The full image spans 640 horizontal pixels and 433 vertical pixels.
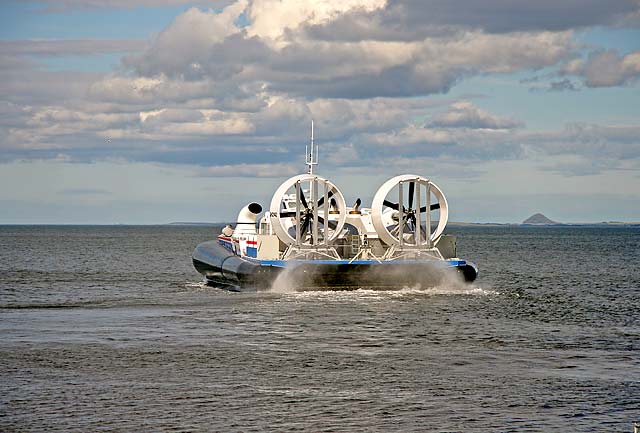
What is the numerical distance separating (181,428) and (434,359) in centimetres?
932

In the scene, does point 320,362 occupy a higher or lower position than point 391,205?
lower

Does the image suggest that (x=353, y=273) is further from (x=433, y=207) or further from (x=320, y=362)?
(x=320, y=362)

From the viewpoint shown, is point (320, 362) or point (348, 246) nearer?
point (320, 362)

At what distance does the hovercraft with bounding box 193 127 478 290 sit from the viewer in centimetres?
3991

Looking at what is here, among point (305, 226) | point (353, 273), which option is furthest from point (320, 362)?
point (305, 226)

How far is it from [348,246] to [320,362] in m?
19.4

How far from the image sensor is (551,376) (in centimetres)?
2228

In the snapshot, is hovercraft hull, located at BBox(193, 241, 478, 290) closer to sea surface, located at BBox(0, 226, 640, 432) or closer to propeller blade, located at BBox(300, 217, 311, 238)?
sea surface, located at BBox(0, 226, 640, 432)

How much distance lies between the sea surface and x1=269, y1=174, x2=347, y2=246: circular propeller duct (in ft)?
8.98

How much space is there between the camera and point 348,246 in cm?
4369

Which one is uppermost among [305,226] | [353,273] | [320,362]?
[305,226]

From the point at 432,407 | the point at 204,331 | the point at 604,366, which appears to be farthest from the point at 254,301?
the point at 432,407

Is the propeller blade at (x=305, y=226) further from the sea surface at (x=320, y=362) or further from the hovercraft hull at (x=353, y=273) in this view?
the sea surface at (x=320, y=362)

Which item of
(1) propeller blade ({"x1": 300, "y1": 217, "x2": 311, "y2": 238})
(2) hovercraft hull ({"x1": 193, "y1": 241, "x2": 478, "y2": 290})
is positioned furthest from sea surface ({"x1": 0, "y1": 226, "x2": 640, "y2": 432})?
(1) propeller blade ({"x1": 300, "y1": 217, "x2": 311, "y2": 238})
